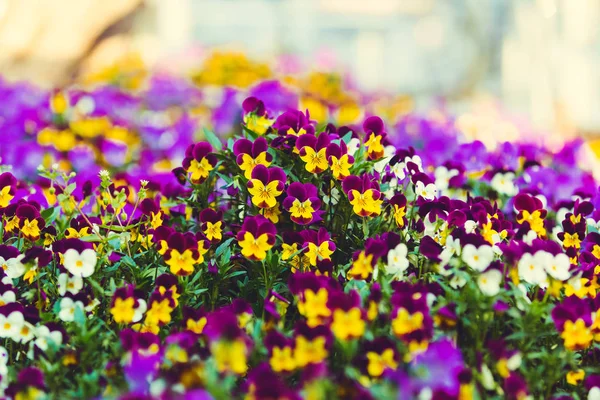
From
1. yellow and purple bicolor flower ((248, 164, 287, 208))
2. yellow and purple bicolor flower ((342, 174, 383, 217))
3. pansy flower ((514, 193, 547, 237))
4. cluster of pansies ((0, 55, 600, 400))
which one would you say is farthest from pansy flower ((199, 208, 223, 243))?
pansy flower ((514, 193, 547, 237))

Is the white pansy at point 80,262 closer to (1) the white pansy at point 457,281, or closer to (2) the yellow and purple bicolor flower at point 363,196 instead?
(2) the yellow and purple bicolor flower at point 363,196

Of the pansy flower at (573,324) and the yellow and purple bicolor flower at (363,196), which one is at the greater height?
the yellow and purple bicolor flower at (363,196)

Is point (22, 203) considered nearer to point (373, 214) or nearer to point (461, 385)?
point (373, 214)

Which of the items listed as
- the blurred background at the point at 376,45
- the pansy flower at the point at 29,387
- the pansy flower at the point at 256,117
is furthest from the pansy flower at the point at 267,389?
the blurred background at the point at 376,45

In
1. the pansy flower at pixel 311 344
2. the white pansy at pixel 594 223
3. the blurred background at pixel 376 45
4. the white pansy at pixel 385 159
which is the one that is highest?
the white pansy at pixel 385 159

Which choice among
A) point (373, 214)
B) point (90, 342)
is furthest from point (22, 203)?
point (373, 214)
